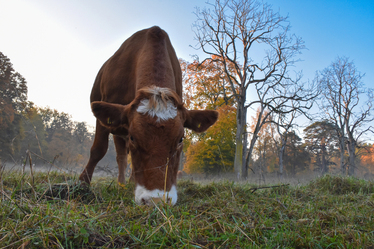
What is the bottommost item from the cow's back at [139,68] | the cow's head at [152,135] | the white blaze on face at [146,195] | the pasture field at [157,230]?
the pasture field at [157,230]

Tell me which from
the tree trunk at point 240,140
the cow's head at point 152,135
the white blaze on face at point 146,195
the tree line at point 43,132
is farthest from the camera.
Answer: the tree line at point 43,132

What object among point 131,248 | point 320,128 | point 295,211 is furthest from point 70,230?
point 320,128

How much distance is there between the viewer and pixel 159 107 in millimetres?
2744

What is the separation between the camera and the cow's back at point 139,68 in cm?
367

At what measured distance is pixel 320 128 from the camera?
131ft

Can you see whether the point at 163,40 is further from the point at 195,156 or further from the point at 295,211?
the point at 195,156

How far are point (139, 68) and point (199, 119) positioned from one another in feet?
4.75

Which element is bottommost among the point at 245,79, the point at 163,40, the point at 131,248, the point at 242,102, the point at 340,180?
the point at 131,248

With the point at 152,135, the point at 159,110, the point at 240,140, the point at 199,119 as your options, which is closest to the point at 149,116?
the point at 159,110

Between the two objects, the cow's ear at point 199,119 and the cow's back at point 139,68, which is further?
the cow's back at point 139,68

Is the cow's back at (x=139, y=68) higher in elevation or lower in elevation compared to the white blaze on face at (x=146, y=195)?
higher

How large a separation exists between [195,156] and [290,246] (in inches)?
914

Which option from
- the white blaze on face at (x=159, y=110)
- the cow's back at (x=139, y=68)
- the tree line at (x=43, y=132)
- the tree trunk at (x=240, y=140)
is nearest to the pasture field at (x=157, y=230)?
the white blaze on face at (x=159, y=110)

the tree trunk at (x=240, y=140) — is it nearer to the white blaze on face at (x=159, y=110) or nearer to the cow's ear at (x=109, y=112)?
the cow's ear at (x=109, y=112)
